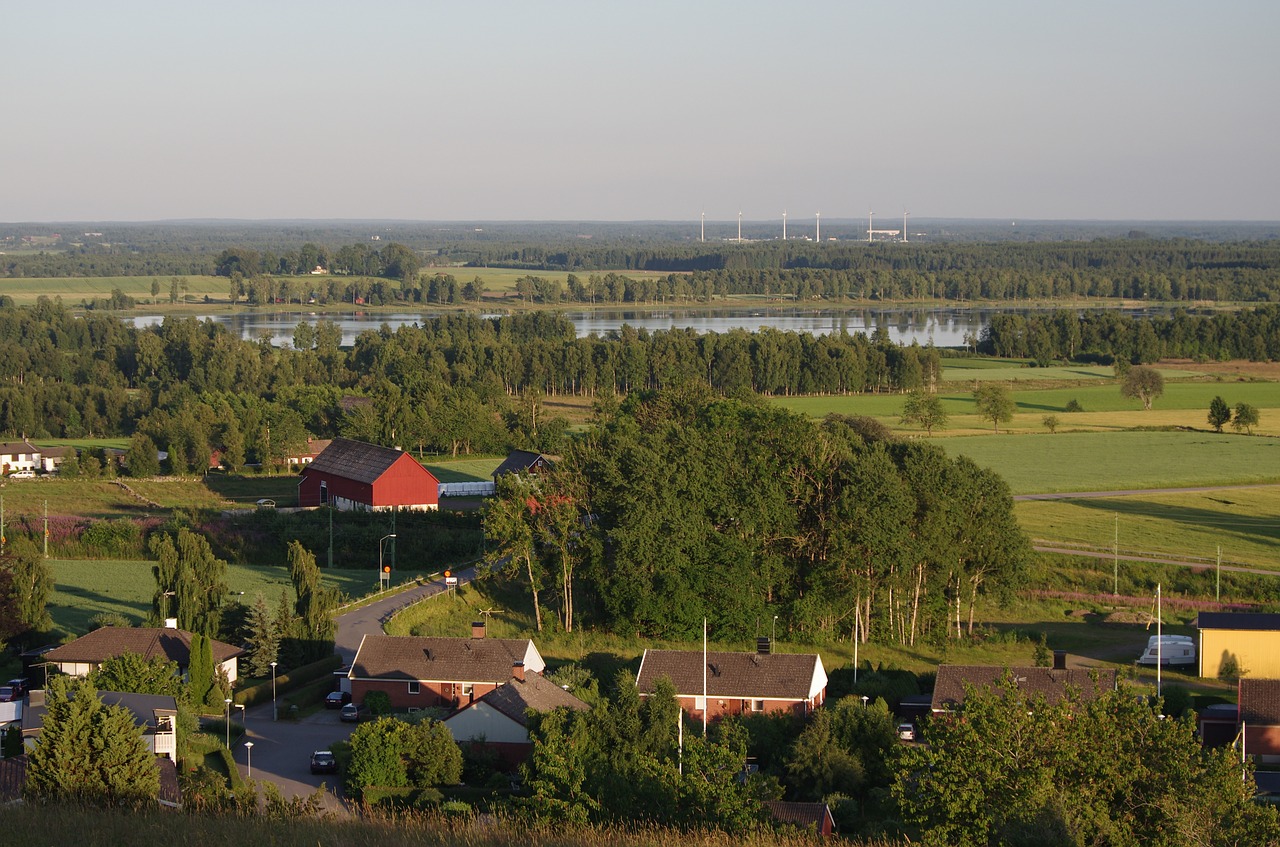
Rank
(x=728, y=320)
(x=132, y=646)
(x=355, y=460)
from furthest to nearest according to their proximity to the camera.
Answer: (x=728, y=320) < (x=355, y=460) < (x=132, y=646)

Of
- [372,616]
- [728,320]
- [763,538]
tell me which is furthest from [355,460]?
[728,320]

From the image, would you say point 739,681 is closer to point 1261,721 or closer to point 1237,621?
point 1261,721

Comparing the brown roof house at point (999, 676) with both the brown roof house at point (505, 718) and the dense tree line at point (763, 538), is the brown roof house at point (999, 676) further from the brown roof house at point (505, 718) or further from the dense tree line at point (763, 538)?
the dense tree line at point (763, 538)

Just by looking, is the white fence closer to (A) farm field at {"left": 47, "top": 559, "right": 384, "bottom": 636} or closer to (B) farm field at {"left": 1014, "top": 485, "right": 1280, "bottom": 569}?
(A) farm field at {"left": 47, "top": 559, "right": 384, "bottom": 636}

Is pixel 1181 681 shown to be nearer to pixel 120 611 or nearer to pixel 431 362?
pixel 120 611

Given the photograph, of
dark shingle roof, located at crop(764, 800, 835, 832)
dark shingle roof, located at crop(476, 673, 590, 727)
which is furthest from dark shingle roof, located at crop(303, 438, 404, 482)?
dark shingle roof, located at crop(764, 800, 835, 832)

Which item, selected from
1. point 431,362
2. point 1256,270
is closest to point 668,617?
point 431,362
